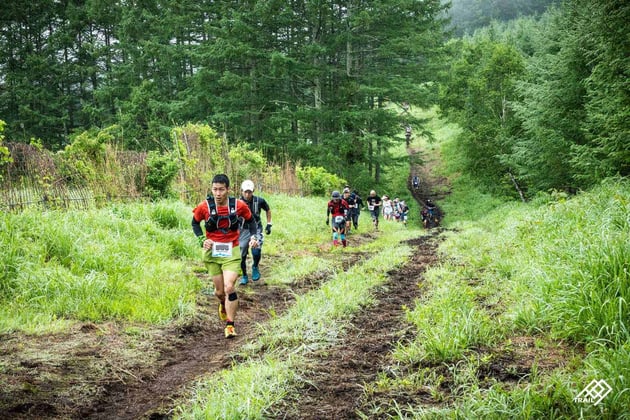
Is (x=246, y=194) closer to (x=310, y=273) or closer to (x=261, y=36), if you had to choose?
(x=310, y=273)

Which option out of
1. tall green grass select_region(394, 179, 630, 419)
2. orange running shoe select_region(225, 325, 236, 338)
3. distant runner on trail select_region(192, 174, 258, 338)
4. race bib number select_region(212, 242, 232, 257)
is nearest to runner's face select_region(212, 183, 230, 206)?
distant runner on trail select_region(192, 174, 258, 338)

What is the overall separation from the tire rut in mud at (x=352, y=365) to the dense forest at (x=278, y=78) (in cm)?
1620

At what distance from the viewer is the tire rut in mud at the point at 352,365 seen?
3211 mm

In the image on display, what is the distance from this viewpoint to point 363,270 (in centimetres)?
863

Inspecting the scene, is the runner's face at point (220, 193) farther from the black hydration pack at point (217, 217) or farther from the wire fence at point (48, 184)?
the wire fence at point (48, 184)

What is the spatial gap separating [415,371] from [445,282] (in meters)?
3.44

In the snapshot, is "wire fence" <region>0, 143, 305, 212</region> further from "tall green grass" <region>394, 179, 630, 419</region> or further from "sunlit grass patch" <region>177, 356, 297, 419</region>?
"tall green grass" <region>394, 179, 630, 419</region>

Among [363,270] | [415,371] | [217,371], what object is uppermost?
[415,371]

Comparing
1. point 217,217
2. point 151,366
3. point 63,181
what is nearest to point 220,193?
point 217,217

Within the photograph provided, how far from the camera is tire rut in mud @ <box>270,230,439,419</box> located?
3211 millimetres

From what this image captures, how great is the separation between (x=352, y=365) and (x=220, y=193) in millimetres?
3253

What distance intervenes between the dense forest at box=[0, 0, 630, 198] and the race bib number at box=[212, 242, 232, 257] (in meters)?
16.9

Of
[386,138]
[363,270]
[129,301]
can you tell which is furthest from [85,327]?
[386,138]

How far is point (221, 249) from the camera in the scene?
19.7ft
